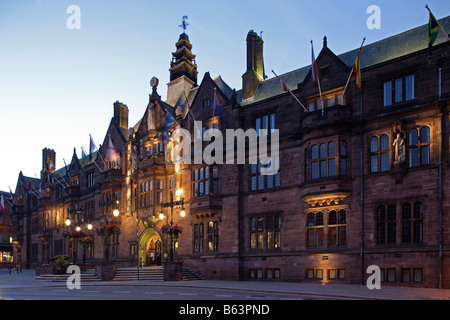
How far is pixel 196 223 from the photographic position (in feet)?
119

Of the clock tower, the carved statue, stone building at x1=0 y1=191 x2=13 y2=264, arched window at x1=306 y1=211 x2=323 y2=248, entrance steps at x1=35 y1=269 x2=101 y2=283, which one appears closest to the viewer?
the carved statue

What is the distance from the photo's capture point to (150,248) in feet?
141

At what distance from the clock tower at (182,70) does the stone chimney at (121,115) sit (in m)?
6.65

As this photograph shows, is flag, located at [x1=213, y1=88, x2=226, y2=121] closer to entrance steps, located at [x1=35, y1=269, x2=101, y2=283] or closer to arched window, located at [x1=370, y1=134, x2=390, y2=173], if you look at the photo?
arched window, located at [x1=370, y1=134, x2=390, y2=173]

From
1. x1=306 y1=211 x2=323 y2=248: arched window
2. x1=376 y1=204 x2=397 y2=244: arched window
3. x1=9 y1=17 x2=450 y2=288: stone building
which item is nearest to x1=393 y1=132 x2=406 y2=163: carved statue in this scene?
x1=9 y1=17 x2=450 y2=288: stone building

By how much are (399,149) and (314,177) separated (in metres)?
5.84

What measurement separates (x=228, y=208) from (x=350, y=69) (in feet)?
46.0

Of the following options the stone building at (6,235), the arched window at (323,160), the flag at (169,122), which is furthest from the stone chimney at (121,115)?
the stone building at (6,235)

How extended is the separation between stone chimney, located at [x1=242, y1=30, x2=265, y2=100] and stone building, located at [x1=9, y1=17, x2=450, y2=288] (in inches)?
3.9

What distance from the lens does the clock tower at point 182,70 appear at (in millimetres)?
48812

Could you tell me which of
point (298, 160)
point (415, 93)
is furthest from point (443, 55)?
point (298, 160)

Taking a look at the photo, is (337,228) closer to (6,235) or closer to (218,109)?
(218,109)

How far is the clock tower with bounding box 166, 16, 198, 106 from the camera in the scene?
4881 cm

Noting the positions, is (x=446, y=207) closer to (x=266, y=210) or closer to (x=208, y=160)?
(x=266, y=210)
